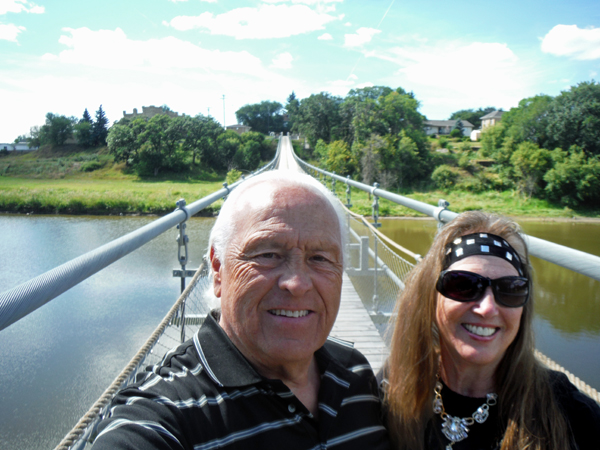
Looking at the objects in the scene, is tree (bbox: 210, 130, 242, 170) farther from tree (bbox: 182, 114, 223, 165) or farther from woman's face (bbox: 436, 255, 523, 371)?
woman's face (bbox: 436, 255, 523, 371)

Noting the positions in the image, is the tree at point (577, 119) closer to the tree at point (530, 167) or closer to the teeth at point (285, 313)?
the tree at point (530, 167)

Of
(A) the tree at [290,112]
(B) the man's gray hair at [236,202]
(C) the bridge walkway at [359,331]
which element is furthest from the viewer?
(A) the tree at [290,112]

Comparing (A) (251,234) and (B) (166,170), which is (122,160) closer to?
(B) (166,170)

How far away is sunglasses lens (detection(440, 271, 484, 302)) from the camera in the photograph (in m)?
1.11

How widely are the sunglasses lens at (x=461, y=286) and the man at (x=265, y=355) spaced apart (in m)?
0.31

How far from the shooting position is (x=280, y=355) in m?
1.07

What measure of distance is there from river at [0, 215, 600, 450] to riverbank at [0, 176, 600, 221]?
618 centimetres

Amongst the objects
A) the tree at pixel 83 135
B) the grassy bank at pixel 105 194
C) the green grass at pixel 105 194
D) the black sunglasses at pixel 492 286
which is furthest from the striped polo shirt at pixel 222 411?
the tree at pixel 83 135

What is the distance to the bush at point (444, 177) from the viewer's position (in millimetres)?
41250

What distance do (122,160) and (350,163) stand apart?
76.9 feet

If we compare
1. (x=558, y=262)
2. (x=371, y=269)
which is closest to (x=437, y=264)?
(x=558, y=262)

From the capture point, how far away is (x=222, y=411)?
999mm

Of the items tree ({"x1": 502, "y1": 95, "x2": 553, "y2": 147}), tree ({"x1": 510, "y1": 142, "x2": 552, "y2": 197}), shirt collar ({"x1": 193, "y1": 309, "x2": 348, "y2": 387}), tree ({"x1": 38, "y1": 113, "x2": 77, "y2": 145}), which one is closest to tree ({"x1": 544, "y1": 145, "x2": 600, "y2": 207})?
tree ({"x1": 510, "y1": 142, "x2": 552, "y2": 197})

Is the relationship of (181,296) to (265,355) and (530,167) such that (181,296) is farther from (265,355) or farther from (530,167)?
(530,167)
